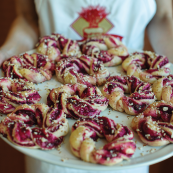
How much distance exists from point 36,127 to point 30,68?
16.5 inches

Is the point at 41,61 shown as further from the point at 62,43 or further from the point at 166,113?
the point at 166,113

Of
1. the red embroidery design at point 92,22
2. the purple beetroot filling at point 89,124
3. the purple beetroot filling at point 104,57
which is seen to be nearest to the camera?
the purple beetroot filling at point 89,124

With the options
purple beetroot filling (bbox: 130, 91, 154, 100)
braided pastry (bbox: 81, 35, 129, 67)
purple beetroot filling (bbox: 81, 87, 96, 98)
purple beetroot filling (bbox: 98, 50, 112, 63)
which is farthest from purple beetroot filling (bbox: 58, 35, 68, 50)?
purple beetroot filling (bbox: 130, 91, 154, 100)

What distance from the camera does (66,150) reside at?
0.77 m

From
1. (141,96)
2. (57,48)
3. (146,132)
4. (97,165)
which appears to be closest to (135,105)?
(141,96)

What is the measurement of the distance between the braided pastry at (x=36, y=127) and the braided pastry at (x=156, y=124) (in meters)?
0.26

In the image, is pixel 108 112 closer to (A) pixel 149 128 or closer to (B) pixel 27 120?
(A) pixel 149 128

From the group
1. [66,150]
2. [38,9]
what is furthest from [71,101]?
[38,9]

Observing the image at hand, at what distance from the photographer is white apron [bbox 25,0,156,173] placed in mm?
1561

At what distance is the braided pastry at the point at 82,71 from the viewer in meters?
1.12

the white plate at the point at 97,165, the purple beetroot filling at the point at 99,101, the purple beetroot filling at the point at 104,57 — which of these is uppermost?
the purple beetroot filling at the point at 104,57

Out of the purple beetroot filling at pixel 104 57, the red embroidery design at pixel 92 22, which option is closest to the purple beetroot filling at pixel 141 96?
the purple beetroot filling at pixel 104 57

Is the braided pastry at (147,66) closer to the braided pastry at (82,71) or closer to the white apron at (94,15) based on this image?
the braided pastry at (82,71)

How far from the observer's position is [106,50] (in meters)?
1.42
